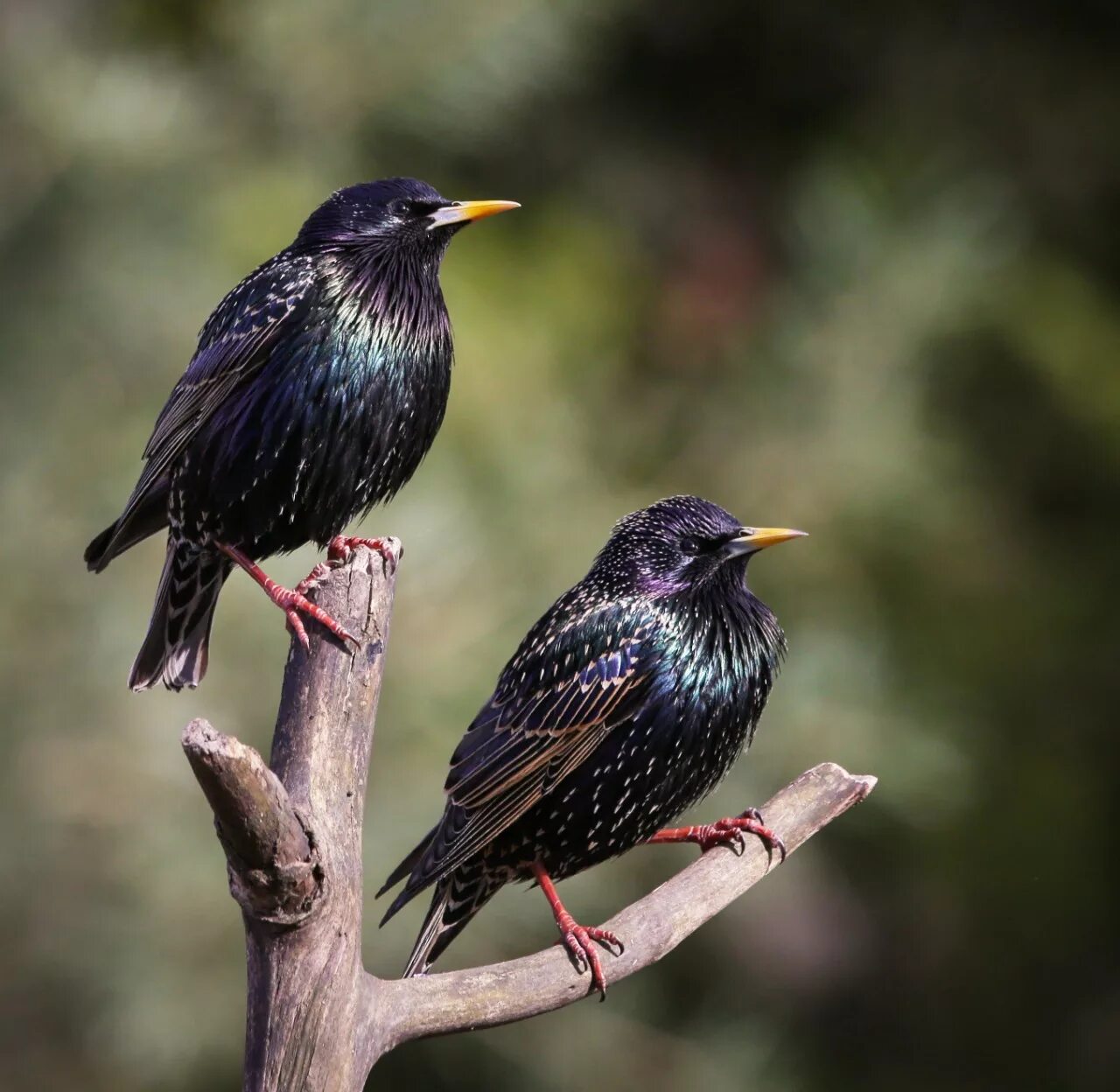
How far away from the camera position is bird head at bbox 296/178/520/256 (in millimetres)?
3301

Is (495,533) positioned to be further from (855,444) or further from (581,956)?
(581,956)

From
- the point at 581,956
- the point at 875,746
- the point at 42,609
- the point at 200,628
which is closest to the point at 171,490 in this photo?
the point at 200,628

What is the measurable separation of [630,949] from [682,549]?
0.78 meters

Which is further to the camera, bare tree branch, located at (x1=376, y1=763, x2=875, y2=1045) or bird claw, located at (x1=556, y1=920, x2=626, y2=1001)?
bird claw, located at (x1=556, y1=920, x2=626, y2=1001)

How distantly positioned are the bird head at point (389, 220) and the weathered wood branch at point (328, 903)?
0.65 m

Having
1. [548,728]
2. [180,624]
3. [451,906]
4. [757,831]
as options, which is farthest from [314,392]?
[757,831]

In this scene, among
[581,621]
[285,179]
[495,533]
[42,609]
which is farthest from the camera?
[285,179]

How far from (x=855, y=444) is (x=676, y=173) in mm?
1889

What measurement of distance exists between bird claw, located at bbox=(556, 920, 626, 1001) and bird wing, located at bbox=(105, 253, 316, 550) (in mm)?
1106

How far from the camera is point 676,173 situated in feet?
25.9

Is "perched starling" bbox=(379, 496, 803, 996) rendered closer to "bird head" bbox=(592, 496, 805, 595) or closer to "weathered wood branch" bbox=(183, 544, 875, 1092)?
"bird head" bbox=(592, 496, 805, 595)

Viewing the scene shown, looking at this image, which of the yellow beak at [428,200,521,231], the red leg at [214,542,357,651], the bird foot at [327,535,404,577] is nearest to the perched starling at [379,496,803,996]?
the bird foot at [327,535,404,577]

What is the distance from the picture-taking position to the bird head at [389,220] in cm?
330

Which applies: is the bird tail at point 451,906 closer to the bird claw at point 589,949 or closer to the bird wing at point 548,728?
the bird wing at point 548,728
